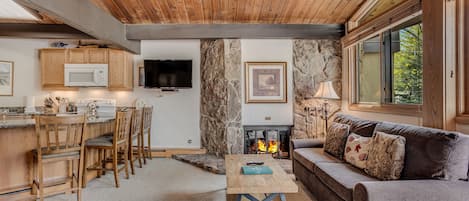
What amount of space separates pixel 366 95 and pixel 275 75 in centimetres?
160

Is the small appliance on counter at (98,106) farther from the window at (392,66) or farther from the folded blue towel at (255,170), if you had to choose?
the window at (392,66)

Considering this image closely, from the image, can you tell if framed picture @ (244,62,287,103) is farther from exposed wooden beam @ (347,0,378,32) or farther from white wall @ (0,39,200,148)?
exposed wooden beam @ (347,0,378,32)

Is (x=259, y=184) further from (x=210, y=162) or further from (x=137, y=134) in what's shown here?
(x=137, y=134)

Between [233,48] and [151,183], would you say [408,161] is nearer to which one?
[151,183]

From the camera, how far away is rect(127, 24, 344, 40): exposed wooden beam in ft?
16.5

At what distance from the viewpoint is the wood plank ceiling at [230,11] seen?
442 centimetres

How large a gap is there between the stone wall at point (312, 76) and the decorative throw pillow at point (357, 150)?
2.05 metres

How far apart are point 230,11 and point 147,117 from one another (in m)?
2.46

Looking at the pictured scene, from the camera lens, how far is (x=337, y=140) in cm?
346

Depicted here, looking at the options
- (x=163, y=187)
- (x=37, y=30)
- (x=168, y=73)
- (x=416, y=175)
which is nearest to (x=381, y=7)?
(x=416, y=175)

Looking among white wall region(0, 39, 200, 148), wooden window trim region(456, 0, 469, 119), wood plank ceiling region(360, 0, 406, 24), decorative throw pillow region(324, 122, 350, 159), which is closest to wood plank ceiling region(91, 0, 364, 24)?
wood plank ceiling region(360, 0, 406, 24)

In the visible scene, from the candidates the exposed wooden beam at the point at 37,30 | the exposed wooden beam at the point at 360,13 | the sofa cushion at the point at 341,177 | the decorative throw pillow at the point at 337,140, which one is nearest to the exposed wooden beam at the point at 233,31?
the exposed wooden beam at the point at 360,13

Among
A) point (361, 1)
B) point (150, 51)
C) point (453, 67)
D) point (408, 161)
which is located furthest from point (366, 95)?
point (150, 51)

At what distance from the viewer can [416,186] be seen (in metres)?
1.97
